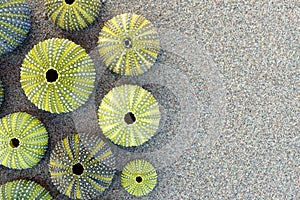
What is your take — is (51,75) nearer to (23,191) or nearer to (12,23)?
(12,23)

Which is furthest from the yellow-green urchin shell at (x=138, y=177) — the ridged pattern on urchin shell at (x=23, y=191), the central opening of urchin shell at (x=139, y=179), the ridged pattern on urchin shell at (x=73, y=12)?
the ridged pattern on urchin shell at (x=73, y=12)

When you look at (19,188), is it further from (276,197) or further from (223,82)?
(276,197)

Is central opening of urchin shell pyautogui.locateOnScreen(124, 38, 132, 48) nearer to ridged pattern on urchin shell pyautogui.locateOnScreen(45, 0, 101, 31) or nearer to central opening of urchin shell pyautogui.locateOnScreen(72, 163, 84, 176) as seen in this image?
ridged pattern on urchin shell pyautogui.locateOnScreen(45, 0, 101, 31)

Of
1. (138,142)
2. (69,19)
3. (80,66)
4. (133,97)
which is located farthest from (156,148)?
(69,19)

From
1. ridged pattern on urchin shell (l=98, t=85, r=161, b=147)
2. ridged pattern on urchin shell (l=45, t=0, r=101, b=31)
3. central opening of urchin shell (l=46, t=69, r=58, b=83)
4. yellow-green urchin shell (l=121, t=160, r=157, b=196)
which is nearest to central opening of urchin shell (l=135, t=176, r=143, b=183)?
yellow-green urchin shell (l=121, t=160, r=157, b=196)

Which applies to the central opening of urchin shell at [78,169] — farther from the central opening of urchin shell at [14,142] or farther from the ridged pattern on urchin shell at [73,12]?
the ridged pattern on urchin shell at [73,12]
